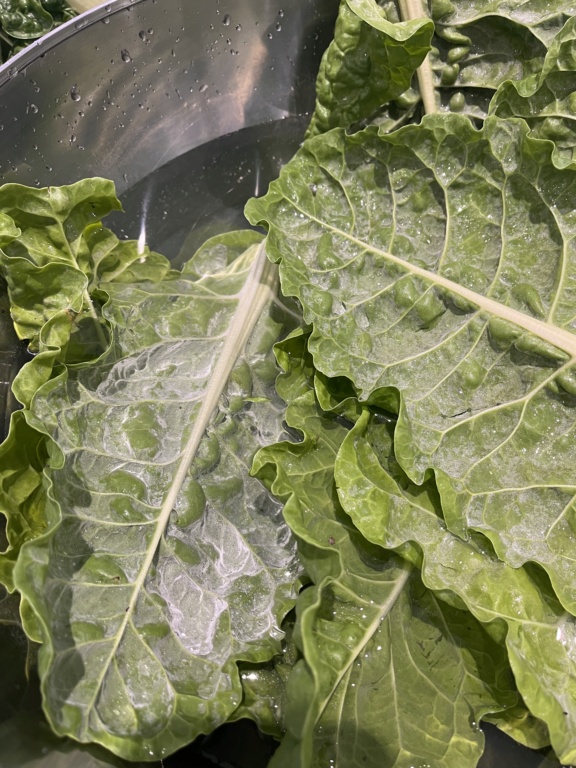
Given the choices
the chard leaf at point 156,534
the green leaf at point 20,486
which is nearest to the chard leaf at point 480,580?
the chard leaf at point 156,534

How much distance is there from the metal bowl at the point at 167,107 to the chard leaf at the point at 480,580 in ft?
1.28

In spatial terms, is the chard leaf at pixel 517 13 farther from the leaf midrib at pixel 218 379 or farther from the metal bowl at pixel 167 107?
the leaf midrib at pixel 218 379

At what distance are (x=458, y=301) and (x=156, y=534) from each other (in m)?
0.93

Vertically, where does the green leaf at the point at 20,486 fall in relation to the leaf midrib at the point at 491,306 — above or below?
below

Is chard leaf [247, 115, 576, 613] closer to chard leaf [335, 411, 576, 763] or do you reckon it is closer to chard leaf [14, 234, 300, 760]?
chard leaf [335, 411, 576, 763]

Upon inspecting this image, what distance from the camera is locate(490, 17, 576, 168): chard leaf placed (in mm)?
1489

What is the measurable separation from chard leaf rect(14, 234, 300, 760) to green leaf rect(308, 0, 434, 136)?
0.74 m

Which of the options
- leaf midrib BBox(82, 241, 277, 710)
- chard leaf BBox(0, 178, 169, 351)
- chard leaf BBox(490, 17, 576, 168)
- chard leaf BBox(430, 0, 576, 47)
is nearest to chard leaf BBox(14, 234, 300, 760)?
leaf midrib BBox(82, 241, 277, 710)

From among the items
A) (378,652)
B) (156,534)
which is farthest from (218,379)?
(378,652)

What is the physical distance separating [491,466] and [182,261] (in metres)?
1.37

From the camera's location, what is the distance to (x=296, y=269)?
1.53m

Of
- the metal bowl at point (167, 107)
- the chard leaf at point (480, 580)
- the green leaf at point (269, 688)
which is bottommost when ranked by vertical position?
the green leaf at point (269, 688)

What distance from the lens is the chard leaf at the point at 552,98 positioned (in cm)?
149

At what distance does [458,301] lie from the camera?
4.66 feet
